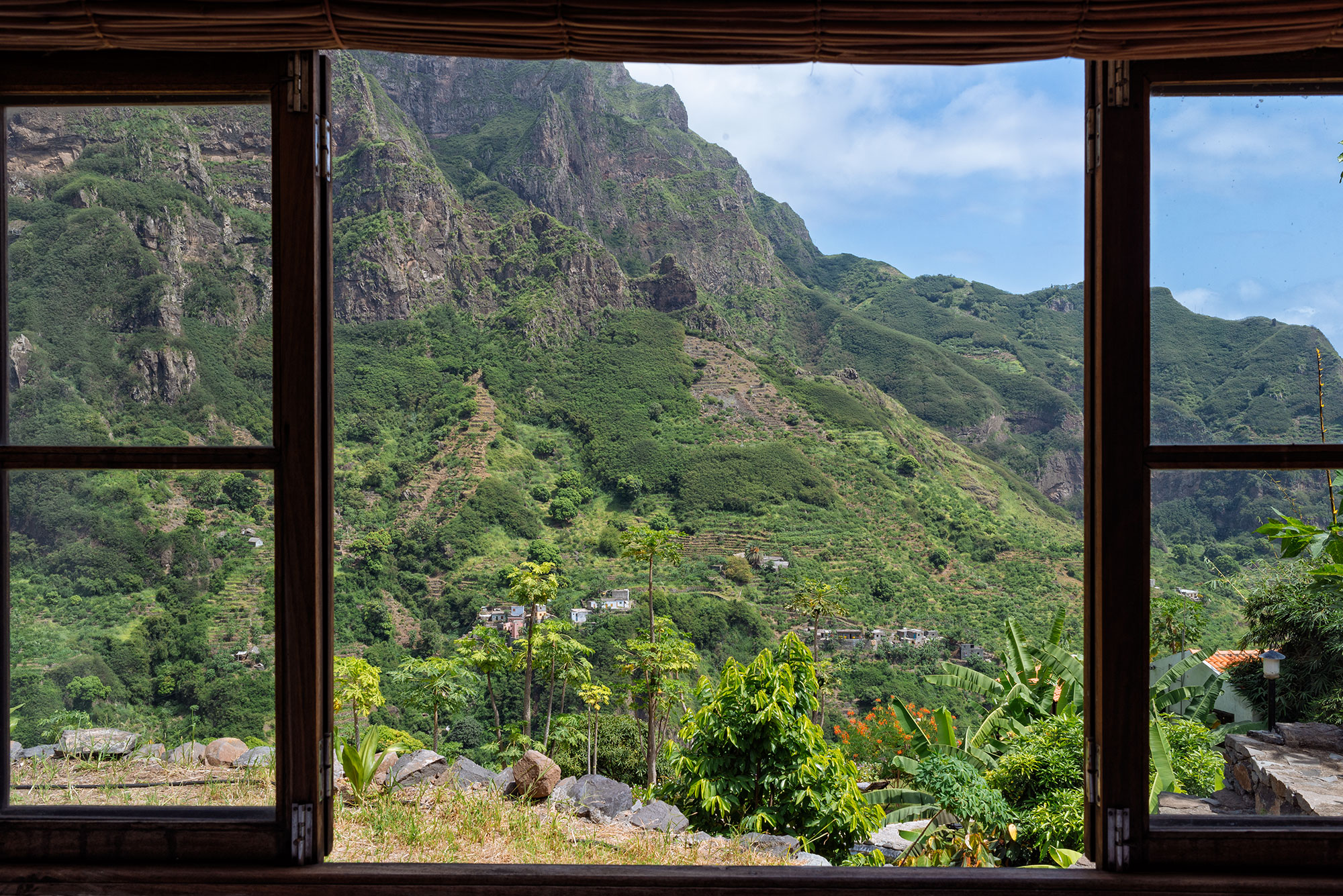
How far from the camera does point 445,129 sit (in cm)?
3338

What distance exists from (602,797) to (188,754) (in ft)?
4.99

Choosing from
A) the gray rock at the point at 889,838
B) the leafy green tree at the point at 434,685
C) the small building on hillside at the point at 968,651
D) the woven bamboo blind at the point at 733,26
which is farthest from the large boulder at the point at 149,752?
the small building on hillside at the point at 968,651

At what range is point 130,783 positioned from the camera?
1.05m

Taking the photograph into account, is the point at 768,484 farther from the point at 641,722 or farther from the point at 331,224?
the point at 331,224

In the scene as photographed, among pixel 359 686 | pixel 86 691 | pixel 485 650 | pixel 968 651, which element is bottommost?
pixel 968 651

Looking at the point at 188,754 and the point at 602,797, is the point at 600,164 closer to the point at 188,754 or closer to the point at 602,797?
the point at 602,797

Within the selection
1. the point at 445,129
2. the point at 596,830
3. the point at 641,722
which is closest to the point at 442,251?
the point at 445,129

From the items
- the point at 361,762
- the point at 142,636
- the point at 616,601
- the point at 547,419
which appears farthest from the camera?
the point at 547,419

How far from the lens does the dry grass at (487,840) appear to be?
1.49 m

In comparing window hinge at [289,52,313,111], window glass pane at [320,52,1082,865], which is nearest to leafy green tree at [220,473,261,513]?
window hinge at [289,52,313,111]

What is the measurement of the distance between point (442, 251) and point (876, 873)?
29324mm

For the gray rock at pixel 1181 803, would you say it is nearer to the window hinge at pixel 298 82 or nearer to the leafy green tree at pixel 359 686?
the window hinge at pixel 298 82

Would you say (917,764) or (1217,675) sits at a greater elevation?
(1217,675)

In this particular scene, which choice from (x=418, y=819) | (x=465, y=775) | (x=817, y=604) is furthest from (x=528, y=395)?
(x=418, y=819)
